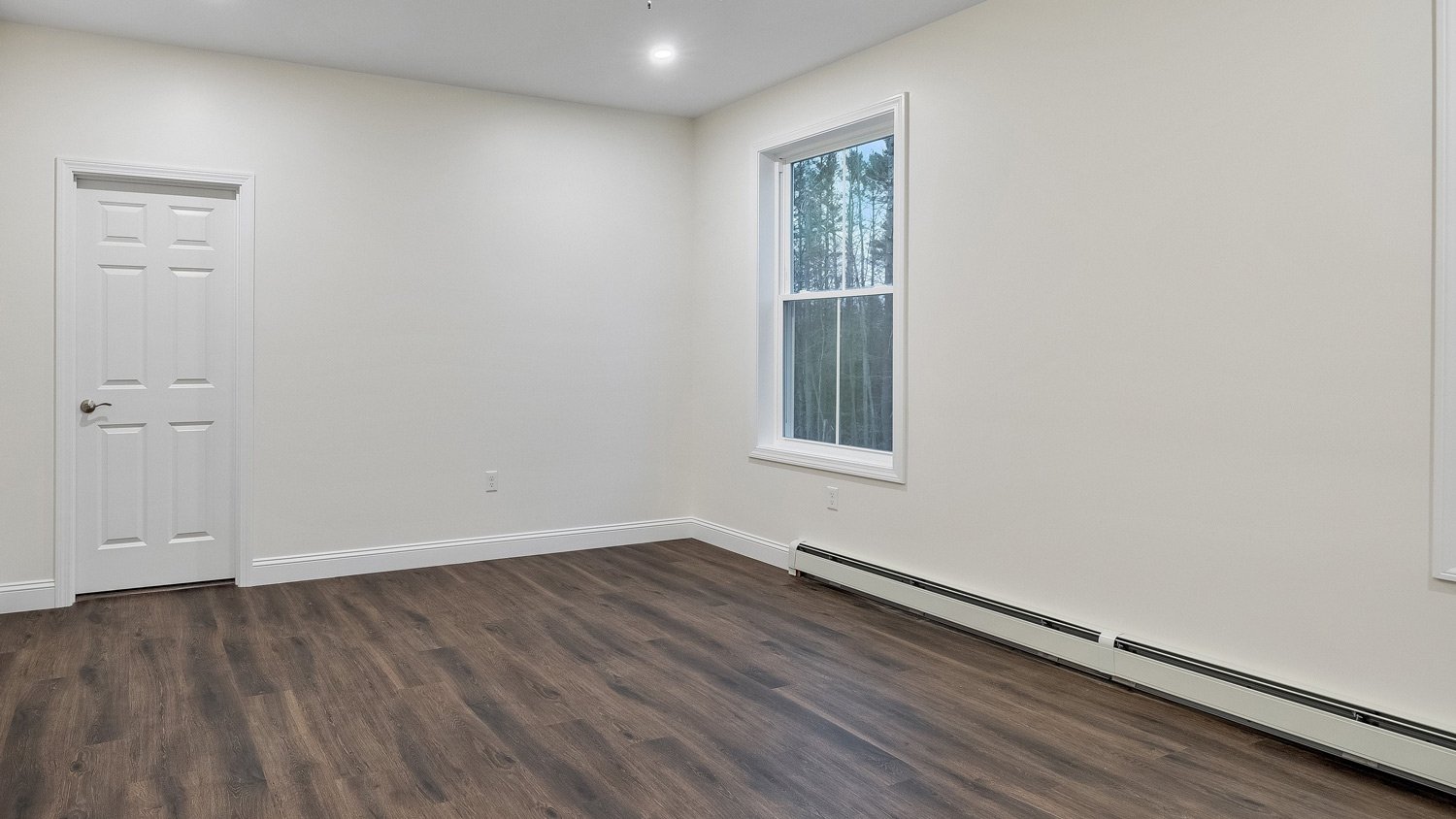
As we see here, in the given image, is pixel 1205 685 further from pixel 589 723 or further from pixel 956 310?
pixel 589 723

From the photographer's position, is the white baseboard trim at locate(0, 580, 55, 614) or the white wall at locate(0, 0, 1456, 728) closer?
the white wall at locate(0, 0, 1456, 728)

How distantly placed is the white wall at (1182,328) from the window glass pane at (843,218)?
1.01 feet

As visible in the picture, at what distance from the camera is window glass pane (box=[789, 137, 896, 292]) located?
4.46 meters

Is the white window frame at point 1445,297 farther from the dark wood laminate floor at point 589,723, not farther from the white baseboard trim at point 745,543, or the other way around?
the white baseboard trim at point 745,543

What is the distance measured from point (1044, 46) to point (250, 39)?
3502 mm

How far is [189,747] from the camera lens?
104 inches

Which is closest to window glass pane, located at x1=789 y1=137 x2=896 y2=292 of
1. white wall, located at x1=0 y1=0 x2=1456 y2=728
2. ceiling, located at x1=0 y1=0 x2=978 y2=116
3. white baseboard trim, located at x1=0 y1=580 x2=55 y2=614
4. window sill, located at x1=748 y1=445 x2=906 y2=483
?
white wall, located at x1=0 y1=0 x2=1456 y2=728

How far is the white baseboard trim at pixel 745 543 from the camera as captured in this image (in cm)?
498

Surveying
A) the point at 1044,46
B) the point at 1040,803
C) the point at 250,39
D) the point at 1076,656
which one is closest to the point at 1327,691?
the point at 1076,656

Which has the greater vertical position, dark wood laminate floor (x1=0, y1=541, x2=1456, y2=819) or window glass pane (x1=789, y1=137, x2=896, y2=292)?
window glass pane (x1=789, y1=137, x2=896, y2=292)

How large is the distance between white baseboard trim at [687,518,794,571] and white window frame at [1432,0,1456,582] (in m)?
2.87

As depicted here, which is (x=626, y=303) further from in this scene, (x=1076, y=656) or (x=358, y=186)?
(x=1076, y=656)

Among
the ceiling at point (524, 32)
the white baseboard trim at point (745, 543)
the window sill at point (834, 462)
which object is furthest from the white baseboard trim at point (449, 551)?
the ceiling at point (524, 32)

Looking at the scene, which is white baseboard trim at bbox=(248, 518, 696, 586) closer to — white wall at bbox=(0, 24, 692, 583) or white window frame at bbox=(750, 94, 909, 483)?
white wall at bbox=(0, 24, 692, 583)
